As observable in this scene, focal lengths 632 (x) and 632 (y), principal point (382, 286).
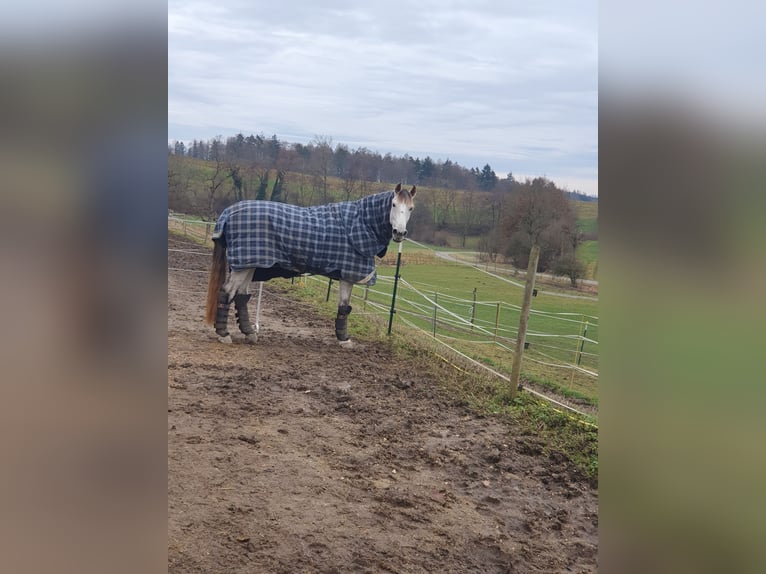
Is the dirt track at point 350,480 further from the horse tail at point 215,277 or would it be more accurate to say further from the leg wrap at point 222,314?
the horse tail at point 215,277

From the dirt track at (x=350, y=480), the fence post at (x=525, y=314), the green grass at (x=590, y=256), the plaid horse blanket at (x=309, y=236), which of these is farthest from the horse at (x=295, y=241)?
the green grass at (x=590, y=256)

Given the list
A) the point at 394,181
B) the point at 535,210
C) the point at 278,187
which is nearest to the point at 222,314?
the point at 394,181

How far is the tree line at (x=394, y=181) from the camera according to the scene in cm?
722

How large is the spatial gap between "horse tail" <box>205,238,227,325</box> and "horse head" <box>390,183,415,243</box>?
155 centimetres

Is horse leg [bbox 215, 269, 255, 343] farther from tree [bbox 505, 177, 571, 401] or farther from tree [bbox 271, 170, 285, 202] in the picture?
tree [bbox 505, 177, 571, 401]

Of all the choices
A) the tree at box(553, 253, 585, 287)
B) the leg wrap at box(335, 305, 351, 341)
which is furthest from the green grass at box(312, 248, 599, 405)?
the leg wrap at box(335, 305, 351, 341)

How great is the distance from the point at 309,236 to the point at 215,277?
0.93 m

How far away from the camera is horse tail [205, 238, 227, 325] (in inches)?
223

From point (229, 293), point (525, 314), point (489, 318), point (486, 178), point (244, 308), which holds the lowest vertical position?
point (489, 318)

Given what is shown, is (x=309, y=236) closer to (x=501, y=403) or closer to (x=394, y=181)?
(x=394, y=181)

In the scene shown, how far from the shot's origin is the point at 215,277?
572 cm
